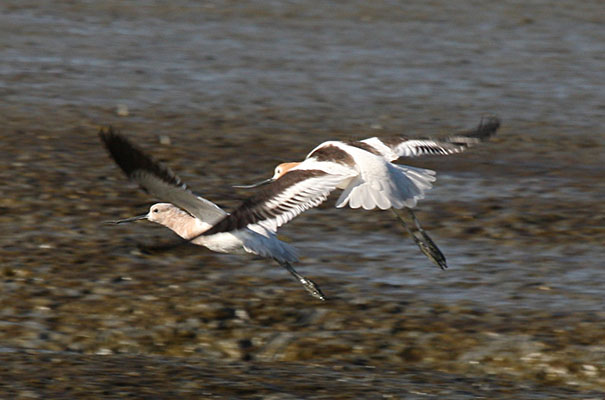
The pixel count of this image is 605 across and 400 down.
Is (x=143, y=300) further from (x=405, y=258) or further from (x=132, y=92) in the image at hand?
(x=132, y=92)

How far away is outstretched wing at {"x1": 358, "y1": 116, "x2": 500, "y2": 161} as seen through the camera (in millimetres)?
11227

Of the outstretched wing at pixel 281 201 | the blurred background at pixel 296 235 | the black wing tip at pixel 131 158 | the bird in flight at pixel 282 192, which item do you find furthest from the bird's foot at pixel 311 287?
the black wing tip at pixel 131 158

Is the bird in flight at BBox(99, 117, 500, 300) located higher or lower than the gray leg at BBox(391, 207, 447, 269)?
higher

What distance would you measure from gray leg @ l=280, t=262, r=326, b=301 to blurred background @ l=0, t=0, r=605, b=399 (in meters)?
0.16

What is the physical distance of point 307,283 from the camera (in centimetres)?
1048

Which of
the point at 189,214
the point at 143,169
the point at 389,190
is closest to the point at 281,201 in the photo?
the point at 143,169

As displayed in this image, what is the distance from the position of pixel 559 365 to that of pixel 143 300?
3.15m

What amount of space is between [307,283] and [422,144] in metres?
1.75

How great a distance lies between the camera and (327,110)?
62.2 feet

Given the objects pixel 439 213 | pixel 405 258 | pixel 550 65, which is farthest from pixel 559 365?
pixel 550 65

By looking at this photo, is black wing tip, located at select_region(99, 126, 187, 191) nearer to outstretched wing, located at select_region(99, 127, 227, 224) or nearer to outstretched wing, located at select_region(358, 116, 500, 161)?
outstretched wing, located at select_region(99, 127, 227, 224)

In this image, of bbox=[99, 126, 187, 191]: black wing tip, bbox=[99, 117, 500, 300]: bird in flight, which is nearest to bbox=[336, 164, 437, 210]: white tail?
bbox=[99, 117, 500, 300]: bird in flight

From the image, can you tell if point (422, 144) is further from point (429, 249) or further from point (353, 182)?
point (353, 182)

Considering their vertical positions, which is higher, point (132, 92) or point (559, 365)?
point (132, 92)
